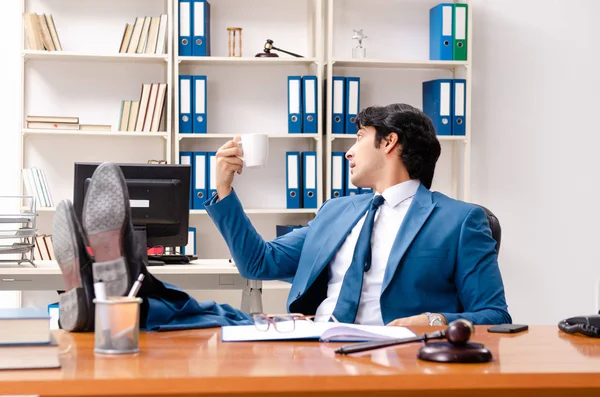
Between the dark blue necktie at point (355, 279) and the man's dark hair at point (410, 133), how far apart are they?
0.27 meters

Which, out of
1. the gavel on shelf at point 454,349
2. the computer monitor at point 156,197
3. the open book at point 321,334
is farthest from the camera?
the computer monitor at point 156,197

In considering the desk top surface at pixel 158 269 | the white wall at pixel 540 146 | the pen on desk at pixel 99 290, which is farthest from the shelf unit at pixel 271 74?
the pen on desk at pixel 99 290

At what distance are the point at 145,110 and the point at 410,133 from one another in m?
2.37

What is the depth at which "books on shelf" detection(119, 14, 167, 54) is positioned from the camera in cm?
427

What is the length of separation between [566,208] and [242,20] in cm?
222

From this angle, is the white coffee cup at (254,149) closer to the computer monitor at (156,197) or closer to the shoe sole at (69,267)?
the shoe sole at (69,267)

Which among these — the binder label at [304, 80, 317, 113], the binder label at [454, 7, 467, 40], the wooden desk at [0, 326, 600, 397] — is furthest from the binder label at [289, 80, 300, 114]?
the wooden desk at [0, 326, 600, 397]

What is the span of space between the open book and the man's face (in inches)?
34.9

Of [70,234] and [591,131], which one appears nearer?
[70,234]

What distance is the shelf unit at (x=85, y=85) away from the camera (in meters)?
4.41

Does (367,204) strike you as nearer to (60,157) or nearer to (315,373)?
(315,373)

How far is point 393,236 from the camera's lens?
2.09 meters

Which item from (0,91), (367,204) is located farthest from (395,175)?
(0,91)

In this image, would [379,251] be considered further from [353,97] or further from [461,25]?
[461,25]
